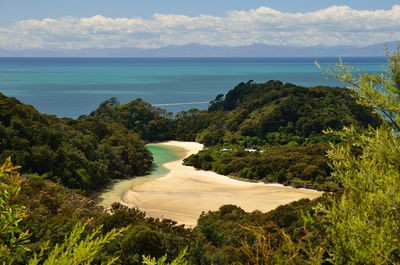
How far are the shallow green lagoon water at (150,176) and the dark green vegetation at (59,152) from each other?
3.29 ft

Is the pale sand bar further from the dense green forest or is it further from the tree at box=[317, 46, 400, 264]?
the tree at box=[317, 46, 400, 264]

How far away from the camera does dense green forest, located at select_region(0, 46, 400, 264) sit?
3.71m

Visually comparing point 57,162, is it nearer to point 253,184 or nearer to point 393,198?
point 253,184

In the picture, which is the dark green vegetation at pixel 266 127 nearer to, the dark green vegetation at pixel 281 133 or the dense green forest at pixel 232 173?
the dark green vegetation at pixel 281 133

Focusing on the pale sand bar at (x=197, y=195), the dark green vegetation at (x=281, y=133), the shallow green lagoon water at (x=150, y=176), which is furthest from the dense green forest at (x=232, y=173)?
Result: the pale sand bar at (x=197, y=195)

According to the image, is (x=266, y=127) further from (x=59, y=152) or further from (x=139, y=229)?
(x=139, y=229)

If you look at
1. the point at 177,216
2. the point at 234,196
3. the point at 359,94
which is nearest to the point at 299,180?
the point at 234,196

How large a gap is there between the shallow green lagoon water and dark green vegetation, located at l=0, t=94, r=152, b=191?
39.4 inches

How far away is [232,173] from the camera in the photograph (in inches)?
1271

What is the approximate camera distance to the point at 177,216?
20203 millimetres

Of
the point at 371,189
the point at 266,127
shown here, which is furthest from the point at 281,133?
the point at 371,189

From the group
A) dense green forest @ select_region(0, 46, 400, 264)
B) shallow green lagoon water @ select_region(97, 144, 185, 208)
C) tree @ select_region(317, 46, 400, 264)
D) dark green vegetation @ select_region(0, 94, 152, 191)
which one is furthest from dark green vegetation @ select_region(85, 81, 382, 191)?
tree @ select_region(317, 46, 400, 264)

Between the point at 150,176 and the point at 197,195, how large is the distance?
8.39 m

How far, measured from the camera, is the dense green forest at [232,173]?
371cm
